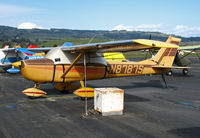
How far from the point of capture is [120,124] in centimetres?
674

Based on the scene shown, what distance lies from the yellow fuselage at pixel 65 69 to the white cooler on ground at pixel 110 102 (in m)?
3.14

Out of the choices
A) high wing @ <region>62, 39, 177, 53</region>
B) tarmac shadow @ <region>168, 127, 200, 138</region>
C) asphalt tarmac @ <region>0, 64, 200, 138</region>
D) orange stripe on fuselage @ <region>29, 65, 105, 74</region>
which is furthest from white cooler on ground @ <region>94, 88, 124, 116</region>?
orange stripe on fuselage @ <region>29, 65, 105, 74</region>

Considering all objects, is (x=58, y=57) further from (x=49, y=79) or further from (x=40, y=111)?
(x=40, y=111)

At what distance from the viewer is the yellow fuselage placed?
997cm

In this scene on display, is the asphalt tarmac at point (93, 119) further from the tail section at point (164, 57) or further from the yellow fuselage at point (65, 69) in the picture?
the tail section at point (164, 57)

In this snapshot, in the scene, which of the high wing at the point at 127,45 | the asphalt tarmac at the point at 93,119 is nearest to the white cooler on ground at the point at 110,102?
the asphalt tarmac at the point at 93,119

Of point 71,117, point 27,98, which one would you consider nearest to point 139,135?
point 71,117

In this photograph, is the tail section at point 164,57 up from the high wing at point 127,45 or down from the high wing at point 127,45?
down

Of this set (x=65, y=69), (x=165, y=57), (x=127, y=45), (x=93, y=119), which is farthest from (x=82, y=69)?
(x=165, y=57)

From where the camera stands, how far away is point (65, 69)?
1055 cm

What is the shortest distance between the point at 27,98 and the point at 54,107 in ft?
7.73

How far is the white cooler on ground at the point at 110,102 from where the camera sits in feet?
25.1

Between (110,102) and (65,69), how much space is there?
3.68 m

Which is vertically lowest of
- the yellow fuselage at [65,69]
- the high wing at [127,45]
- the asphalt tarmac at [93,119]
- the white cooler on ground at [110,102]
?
the asphalt tarmac at [93,119]
